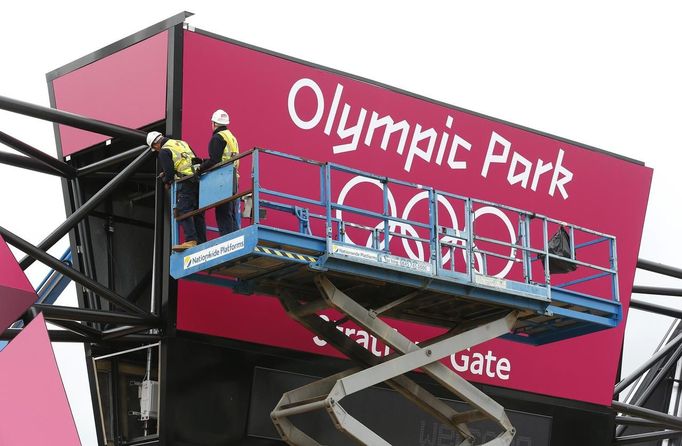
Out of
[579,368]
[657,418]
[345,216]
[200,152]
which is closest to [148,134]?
[200,152]

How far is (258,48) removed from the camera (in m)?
22.9

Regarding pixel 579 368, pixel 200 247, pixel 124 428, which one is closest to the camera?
pixel 200 247

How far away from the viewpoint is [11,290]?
20.0 meters

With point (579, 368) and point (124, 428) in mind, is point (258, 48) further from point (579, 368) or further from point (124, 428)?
point (579, 368)

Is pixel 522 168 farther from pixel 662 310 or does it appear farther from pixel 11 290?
pixel 11 290

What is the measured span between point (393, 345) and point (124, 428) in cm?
598

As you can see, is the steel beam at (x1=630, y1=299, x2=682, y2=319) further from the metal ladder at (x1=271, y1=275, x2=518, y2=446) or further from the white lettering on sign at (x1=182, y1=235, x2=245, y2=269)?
the white lettering on sign at (x1=182, y1=235, x2=245, y2=269)

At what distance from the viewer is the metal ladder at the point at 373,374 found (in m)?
20.2

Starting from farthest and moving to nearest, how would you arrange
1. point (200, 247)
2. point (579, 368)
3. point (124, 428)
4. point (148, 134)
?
point (579, 368)
point (124, 428)
point (148, 134)
point (200, 247)

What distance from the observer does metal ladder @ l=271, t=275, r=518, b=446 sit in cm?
2017

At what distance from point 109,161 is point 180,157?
2928 millimetres

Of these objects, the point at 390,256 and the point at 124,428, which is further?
the point at 124,428

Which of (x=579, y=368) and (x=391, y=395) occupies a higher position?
(x=579, y=368)

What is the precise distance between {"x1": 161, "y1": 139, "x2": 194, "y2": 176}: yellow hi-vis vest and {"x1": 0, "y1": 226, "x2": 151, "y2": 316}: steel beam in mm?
2595
